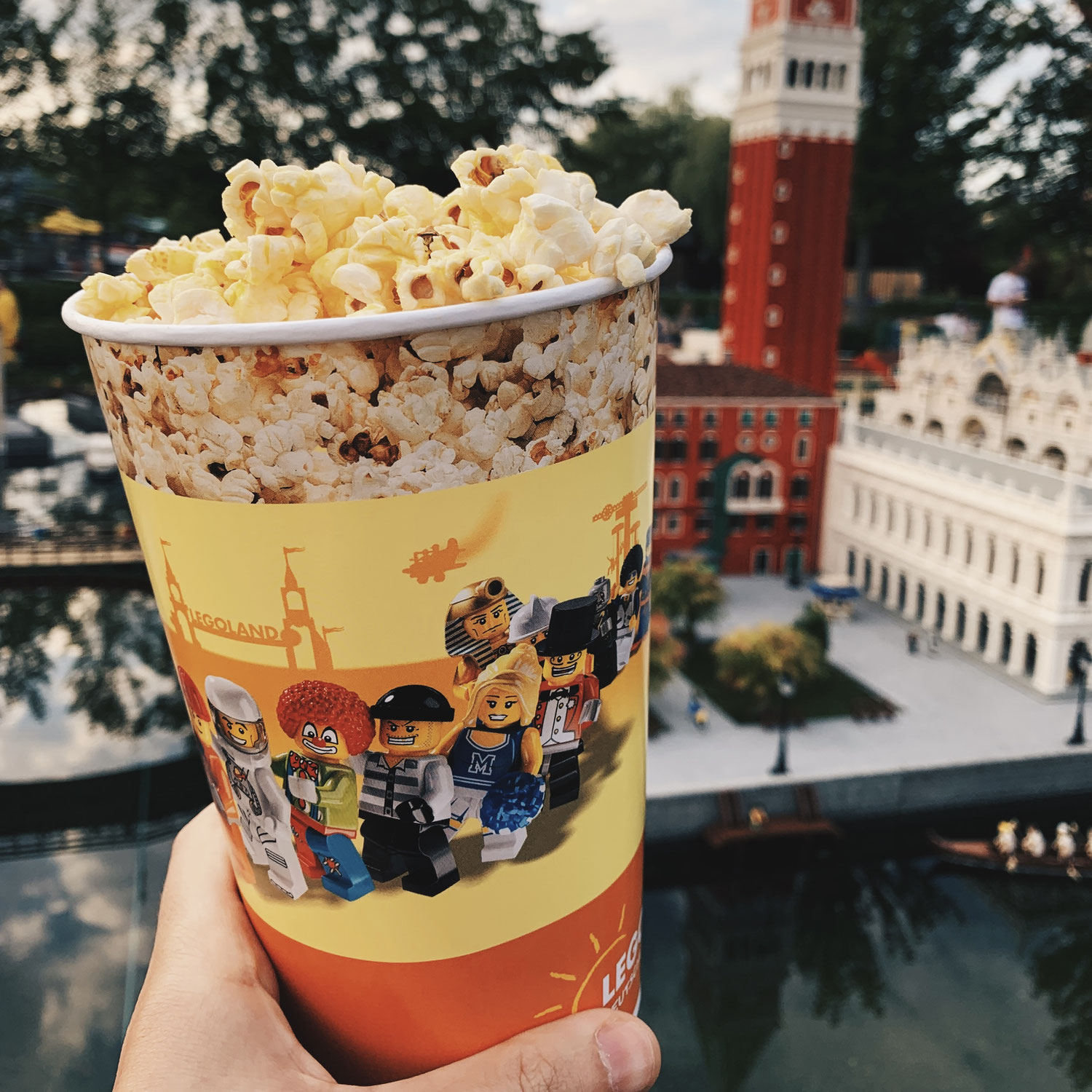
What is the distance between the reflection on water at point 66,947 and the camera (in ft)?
28.2

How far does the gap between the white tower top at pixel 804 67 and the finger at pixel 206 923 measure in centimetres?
3109

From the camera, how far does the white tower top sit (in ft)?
97.9

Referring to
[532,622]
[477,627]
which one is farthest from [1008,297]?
[477,627]

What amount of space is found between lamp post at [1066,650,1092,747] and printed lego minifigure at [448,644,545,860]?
21.0 meters

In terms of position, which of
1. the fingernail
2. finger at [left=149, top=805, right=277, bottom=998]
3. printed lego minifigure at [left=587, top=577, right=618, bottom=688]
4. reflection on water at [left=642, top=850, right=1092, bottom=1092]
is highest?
printed lego minifigure at [left=587, top=577, right=618, bottom=688]

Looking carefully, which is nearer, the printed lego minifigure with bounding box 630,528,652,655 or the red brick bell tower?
the printed lego minifigure with bounding box 630,528,652,655

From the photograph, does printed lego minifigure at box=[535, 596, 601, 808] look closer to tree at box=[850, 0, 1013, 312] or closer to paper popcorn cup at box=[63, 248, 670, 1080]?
paper popcorn cup at box=[63, 248, 670, 1080]

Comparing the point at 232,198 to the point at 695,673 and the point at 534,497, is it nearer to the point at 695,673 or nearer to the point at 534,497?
the point at 534,497

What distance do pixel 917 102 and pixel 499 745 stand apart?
5339 cm

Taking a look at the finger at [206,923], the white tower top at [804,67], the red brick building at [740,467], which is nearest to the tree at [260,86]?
the white tower top at [804,67]

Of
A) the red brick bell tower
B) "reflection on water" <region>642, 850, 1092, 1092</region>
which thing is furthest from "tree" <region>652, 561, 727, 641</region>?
the red brick bell tower

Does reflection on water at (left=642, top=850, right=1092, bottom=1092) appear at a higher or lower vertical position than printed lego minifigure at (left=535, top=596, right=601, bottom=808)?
lower

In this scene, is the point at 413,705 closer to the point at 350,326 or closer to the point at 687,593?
the point at 350,326

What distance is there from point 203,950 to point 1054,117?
4635 centimetres
